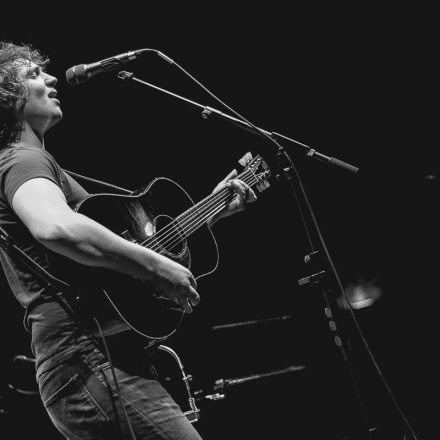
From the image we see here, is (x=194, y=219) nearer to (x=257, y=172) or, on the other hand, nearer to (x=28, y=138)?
(x=257, y=172)

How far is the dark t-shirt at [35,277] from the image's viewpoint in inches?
63.3

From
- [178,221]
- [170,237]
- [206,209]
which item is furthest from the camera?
[206,209]

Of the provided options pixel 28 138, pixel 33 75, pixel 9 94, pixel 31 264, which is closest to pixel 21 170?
pixel 31 264

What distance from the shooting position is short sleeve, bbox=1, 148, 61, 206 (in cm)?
158

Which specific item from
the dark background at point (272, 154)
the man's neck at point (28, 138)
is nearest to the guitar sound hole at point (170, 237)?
the man's neck at point (28, 138)

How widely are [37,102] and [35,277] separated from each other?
2.62 ft

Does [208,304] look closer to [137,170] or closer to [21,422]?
[137,170]

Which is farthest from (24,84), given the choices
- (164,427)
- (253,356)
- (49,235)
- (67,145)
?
(253,356)

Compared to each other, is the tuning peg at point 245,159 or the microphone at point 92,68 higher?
the microphone at point 92,68

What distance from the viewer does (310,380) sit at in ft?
13.5

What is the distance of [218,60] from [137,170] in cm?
121

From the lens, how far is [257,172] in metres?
2.98

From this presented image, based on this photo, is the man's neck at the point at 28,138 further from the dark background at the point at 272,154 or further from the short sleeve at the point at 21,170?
the dark background at the point at 272,154

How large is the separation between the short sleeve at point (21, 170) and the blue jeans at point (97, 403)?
1.78 ft
